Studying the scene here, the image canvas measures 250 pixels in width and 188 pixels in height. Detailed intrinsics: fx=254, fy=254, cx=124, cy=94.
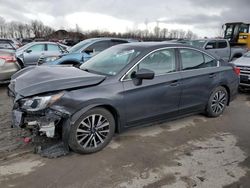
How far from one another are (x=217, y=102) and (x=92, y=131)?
9.90 feet

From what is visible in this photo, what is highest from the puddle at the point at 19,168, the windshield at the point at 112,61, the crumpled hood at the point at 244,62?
the windshield at the point at 112,61

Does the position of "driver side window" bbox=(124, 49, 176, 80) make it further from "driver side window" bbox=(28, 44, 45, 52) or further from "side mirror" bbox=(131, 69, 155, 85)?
"driver side window" bbox=(28, 44, 45, 52)

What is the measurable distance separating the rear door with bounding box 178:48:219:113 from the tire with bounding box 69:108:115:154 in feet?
5.21

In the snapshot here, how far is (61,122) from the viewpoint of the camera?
11.6ft

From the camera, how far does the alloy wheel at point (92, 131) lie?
3.62 meters

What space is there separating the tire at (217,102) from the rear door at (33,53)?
8.83m

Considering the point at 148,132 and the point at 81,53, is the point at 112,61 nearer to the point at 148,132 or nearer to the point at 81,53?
the point at 148,132

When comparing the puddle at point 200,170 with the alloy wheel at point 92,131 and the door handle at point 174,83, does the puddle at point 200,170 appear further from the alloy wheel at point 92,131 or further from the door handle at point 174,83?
the door handle at point 174,83

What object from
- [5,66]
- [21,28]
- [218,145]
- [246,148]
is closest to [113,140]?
[218,145]

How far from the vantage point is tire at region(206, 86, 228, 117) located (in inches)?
208

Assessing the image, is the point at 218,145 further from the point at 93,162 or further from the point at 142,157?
the point at 93,162

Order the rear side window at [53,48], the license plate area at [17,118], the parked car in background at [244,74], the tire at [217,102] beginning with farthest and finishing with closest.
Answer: the rear side window at [53,48]
the parked car in background at [244,74]
the tire at [217,102]
the license plate area at [17,118]

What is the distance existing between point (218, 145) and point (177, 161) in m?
0.97

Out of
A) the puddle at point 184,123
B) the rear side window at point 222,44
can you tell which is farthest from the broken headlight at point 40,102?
the rear side window at point 222,44
